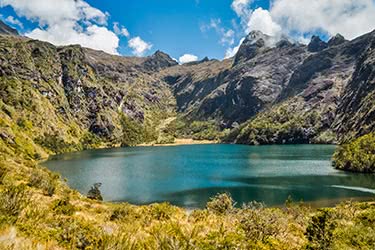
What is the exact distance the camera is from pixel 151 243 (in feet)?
42.0

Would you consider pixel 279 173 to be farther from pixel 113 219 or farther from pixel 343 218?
pixel 113 219

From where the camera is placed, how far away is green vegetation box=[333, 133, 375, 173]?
115 m

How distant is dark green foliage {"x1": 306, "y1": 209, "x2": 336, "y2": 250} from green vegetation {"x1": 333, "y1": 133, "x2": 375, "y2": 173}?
92.1 meters

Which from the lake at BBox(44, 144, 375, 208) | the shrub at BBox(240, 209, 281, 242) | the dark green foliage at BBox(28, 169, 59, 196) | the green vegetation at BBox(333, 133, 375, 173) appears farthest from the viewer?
the green vegetation at BBox(333, 133, 375, 173)

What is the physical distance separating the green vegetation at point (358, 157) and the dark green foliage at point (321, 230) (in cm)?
9206

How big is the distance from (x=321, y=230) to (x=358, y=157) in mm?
101783

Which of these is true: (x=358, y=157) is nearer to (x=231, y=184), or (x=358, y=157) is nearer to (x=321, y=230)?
(x=231, y=184)

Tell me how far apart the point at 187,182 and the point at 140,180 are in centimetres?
1703

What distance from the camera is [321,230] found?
31.4 metres

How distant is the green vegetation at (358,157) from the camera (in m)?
115

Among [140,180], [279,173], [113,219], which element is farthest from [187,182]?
[113,219]

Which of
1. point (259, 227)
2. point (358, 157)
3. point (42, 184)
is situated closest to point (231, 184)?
point (358, 157)

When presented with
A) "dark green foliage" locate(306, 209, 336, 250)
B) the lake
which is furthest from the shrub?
the lake

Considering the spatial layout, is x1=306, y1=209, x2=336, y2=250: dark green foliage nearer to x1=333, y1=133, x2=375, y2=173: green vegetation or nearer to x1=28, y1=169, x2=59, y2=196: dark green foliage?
x1=28, y1=169, x2=59, y2=196: dark green foliage
